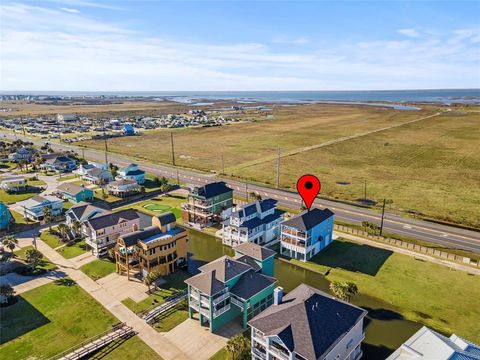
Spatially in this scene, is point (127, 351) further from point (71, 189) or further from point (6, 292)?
point (71, 189)

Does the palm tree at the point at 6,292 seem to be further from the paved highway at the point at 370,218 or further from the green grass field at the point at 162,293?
the paved highway at the point at 370,218

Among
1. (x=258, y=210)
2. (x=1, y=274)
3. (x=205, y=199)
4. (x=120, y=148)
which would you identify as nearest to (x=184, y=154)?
(x=120, y=148)

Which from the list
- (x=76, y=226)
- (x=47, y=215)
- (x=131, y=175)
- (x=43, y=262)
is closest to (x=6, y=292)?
(x=43, y=262)

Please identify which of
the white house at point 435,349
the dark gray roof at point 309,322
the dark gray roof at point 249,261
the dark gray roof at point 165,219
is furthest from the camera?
the dark gray roof at point 165,219

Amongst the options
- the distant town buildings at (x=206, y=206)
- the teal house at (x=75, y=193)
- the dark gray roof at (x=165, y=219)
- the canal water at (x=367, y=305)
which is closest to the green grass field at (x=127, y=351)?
the canal water at (x=367, y=305)

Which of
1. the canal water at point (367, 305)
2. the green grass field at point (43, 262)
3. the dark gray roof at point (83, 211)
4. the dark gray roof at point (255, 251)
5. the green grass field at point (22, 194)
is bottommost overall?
the canal water at point (367, 305)

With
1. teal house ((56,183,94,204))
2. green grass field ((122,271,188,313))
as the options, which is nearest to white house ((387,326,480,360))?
green grass field ((122,271,188,313))
